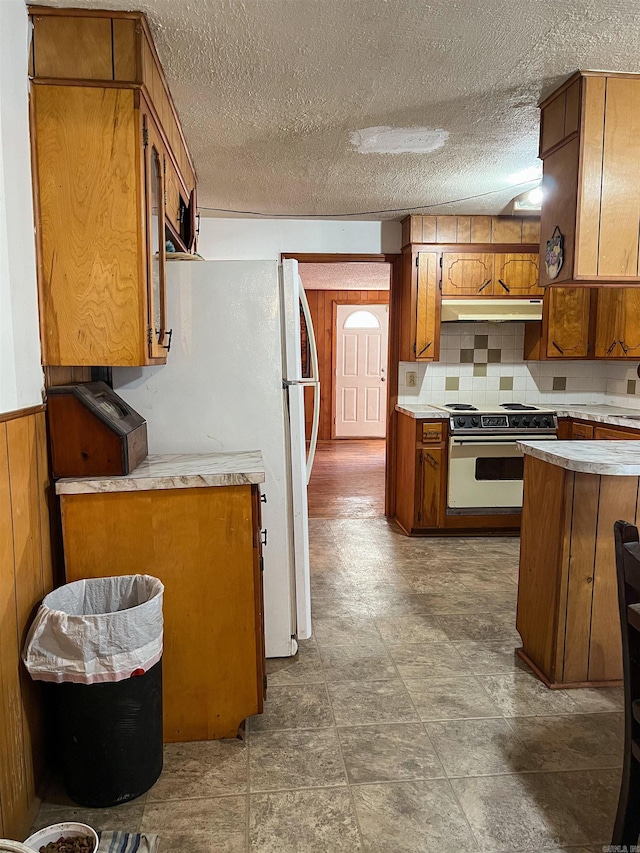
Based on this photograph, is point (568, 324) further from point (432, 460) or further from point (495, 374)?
point (432, 460)

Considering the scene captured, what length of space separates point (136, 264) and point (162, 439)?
789 mm

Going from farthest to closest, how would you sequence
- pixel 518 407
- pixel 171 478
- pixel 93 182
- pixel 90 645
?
1. pixel 518 407
2. pixel 171 478
3. pixel 93 182
4. pixel 90 645

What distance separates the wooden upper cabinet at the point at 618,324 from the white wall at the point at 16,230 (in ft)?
12.4

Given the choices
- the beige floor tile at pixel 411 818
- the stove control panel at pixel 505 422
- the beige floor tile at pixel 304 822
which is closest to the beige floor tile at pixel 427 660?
the beige floor tile at pixel 411 818

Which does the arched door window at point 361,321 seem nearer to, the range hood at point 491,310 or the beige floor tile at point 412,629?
the range hood at point 491,310

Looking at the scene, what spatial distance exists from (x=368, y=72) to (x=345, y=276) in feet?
17.2

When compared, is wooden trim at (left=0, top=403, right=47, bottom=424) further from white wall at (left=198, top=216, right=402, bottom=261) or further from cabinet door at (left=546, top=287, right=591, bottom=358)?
cabinet door at (left=546, top=287, right=591, bottom=358)

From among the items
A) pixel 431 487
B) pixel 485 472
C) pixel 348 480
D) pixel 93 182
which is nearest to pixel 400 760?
pixel 93 182

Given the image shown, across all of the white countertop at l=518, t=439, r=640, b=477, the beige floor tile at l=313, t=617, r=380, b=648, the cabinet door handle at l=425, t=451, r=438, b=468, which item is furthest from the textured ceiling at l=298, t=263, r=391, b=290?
the beige floor tile at l=313, t=617, r=380, b=648

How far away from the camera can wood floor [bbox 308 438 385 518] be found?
5.10 meters

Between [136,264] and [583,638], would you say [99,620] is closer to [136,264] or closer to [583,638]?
[136,264]

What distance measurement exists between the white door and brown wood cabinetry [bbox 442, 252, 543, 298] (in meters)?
4.31

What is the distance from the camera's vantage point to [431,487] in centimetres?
429

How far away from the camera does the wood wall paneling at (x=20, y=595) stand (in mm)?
1543
